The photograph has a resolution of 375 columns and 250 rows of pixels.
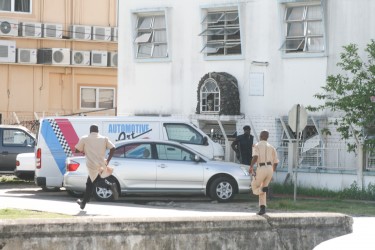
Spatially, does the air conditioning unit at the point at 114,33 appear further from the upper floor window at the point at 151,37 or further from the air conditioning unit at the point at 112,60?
the upper floor window at the point at 151,37

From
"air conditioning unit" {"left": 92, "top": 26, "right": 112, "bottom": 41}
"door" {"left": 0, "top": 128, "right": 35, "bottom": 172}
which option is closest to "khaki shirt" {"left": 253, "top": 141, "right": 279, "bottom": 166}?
"door" {"left": 0, "top": 128, "right": 35, "bottom": 172}

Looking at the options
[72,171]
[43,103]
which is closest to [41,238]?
[72,171]

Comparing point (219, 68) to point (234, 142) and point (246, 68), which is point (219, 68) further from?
point (234, 142)

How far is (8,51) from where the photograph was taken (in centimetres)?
4169

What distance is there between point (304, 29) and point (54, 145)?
763 cm

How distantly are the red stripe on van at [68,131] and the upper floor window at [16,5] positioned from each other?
16649mm

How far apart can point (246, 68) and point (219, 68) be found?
948mm

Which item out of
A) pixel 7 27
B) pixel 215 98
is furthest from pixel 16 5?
pixel 215 98

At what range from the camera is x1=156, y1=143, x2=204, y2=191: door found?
81.4 feet

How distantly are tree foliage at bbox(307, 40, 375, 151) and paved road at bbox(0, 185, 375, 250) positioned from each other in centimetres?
321

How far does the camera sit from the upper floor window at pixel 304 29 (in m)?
28.7

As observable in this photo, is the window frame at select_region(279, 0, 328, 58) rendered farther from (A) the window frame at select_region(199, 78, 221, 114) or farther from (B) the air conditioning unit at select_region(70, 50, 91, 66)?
(B) the air conditioning unit at select_region(70, 50, 91, 66)

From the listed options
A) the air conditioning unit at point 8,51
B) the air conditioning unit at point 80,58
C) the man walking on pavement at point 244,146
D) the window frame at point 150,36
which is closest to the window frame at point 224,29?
the window frame at point 150,36

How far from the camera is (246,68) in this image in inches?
1182
